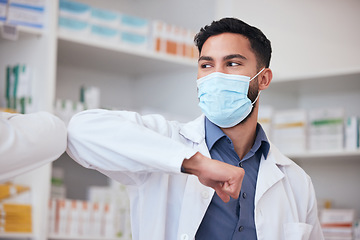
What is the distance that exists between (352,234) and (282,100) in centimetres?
99

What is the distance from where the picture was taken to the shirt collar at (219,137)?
6.17 ft

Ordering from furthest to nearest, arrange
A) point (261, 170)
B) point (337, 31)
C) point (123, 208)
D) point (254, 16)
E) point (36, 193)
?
point (337, 31) → point (254, 16) → point (123, 208) → point (36, 193) → point (261, 170)

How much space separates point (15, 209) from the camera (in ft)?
9.34

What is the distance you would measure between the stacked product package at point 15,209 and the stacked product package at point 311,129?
1.46 metres

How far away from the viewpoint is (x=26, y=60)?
3127mm

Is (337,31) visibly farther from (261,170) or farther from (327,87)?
(261,170)

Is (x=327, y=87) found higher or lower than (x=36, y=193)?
higher

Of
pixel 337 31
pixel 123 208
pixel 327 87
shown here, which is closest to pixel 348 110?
pixel 327 87

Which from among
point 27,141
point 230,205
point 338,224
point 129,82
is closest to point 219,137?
point 230,205

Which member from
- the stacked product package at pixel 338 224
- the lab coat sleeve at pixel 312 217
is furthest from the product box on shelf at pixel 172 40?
the lab coat sleeve at pixel 312 217

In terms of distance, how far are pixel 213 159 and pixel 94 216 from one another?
1.55 meters

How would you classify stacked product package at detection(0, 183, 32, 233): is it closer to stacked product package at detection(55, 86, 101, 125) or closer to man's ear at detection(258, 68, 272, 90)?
stacked product package at detection(55, 86, 101, 125)

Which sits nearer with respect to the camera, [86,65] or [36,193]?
[36,193]

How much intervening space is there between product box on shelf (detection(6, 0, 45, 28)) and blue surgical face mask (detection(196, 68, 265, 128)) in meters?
1.42
